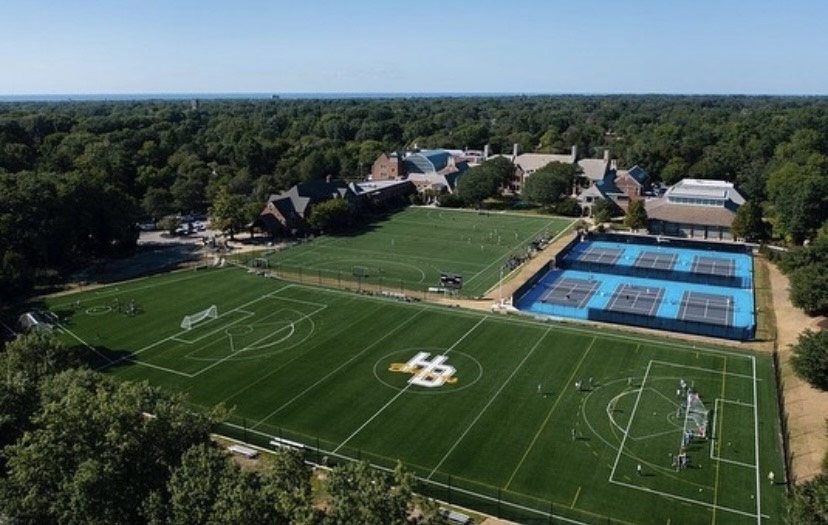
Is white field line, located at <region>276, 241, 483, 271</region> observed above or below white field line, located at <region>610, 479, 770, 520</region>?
below

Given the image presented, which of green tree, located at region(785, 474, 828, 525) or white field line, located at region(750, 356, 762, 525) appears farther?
white field line, located at region(750, 356, 762, 525)

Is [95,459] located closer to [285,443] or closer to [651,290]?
[285,443]

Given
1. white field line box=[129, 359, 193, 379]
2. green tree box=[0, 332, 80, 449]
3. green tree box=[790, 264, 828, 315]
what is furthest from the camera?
green tree box=[790, 264, 828, 315]

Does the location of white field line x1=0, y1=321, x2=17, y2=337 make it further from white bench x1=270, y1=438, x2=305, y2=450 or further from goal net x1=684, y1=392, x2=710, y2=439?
goal net x1=684, y1=392, x2=710, y2=439

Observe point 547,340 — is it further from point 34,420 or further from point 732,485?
point 34,420

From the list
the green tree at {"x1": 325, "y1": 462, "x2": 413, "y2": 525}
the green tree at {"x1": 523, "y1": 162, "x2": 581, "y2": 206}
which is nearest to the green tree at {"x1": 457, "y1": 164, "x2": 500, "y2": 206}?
the green tree at {"x1": 523, "y1": 162, "x2": 581, "y2": 206}

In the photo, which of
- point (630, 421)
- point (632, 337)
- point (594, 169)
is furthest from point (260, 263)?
point (594, 169)
